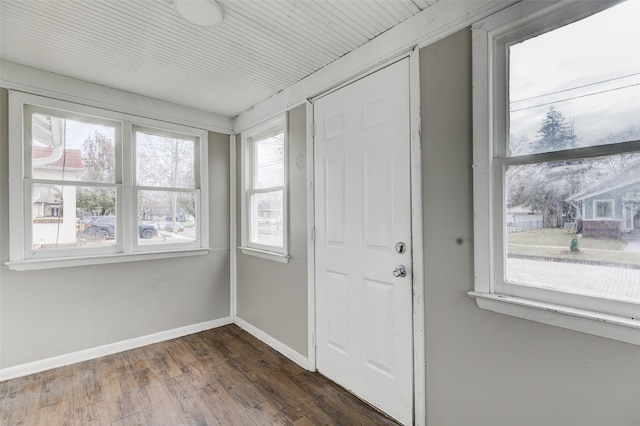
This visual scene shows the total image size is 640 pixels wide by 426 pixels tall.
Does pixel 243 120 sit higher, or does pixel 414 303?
pixel 243 120

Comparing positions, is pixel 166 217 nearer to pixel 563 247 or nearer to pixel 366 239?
pixel 366 239

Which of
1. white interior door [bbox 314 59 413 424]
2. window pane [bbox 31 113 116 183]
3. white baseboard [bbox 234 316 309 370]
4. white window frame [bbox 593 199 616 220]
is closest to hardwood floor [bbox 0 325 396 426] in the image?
Answer: white baseboard [bbox 234 316 309 370]

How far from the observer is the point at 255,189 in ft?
10.6

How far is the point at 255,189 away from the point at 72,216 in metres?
1.66

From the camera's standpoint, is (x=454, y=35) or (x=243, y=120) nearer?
(x=454, y=35)

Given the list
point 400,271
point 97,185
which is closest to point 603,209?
point 400,271

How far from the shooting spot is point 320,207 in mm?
2375

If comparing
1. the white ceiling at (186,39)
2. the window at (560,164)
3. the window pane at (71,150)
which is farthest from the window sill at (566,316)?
the window pane at (71,150)

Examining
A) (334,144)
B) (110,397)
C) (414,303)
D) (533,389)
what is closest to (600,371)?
(533,389)

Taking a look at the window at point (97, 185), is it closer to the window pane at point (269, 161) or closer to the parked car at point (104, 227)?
the parked car at point (104, 227)

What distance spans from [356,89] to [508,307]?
164 cm

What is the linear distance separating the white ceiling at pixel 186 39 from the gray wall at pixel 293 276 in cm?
55

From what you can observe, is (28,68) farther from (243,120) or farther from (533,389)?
(533,389)

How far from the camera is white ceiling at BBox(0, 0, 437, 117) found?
1660 millimetres
